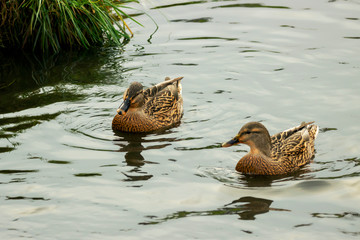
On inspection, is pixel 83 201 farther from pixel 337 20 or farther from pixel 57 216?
pixel 337 20

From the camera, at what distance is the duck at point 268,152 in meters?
8.95

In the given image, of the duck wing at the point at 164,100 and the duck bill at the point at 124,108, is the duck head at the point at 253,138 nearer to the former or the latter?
the duck bill at the point at 124,108

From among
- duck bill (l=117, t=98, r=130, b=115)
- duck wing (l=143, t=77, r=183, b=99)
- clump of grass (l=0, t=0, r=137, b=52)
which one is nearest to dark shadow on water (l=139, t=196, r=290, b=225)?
duck bill (l=117, t=98, r=130, b=115)

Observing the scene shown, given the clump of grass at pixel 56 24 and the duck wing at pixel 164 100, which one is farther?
the clump of grass at pixel 56 24

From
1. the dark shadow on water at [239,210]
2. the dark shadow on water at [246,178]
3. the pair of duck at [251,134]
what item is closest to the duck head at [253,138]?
the pair of duck at [251,134]

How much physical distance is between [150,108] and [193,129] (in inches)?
38.5

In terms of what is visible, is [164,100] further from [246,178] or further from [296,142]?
[246,178]

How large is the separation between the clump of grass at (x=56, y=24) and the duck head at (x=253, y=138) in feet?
16.8

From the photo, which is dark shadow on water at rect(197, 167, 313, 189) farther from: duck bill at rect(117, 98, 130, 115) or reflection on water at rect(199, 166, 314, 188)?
duck bill at rect(117, 98, 130, 115)

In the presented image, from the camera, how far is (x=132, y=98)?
35.2 ft

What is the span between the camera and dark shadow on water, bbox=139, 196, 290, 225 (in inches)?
301

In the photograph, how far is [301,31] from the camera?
563 inches

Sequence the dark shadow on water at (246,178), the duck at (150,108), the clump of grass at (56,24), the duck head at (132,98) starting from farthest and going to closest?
1. the clump of grass at (56,24)
2. the duck at (150,108)
3. the duck head at (132,98)
4. the dark shadow on water at (246,178)

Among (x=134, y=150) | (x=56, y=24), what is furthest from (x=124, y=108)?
(x=56, y=24)
